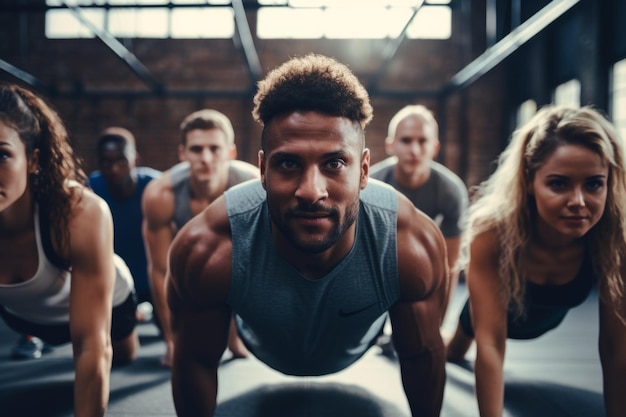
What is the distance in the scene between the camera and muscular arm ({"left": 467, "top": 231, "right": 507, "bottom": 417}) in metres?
1.48

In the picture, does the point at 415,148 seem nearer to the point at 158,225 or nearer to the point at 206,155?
the point at 206,155

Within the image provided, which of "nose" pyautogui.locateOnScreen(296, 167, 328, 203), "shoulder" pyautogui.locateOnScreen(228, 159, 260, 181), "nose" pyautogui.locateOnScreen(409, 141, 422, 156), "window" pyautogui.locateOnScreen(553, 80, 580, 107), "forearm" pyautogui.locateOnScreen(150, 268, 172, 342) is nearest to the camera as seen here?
"nose" pyautogui.locateOnScreen(296, 167, 328, 203)

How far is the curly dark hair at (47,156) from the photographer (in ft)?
4.85

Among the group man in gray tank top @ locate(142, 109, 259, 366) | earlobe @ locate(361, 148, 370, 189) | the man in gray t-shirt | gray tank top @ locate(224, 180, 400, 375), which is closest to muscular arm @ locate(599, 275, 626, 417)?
gray tank top @ locate(224, 180, 400, 375)

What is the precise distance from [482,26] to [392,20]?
2.73 metres

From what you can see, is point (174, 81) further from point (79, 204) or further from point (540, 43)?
point (79, 204)

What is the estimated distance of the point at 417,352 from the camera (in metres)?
1.44

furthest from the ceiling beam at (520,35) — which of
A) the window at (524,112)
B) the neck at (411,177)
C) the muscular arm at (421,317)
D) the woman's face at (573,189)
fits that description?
the window at (524,112)

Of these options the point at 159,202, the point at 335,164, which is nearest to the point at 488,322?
the point at 335,164

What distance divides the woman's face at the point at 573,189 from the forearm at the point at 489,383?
44 centimetres

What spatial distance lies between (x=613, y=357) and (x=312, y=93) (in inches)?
47.8

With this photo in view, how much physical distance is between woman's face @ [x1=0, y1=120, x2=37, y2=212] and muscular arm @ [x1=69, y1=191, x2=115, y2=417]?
172 millimetres

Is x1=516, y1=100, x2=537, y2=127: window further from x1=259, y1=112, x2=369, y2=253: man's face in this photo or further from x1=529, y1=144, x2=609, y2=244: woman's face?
x1=259, y1=112, x2=369, y2=253: man's face

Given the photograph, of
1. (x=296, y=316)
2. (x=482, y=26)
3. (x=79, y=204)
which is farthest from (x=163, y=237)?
(x=482, y=26)
